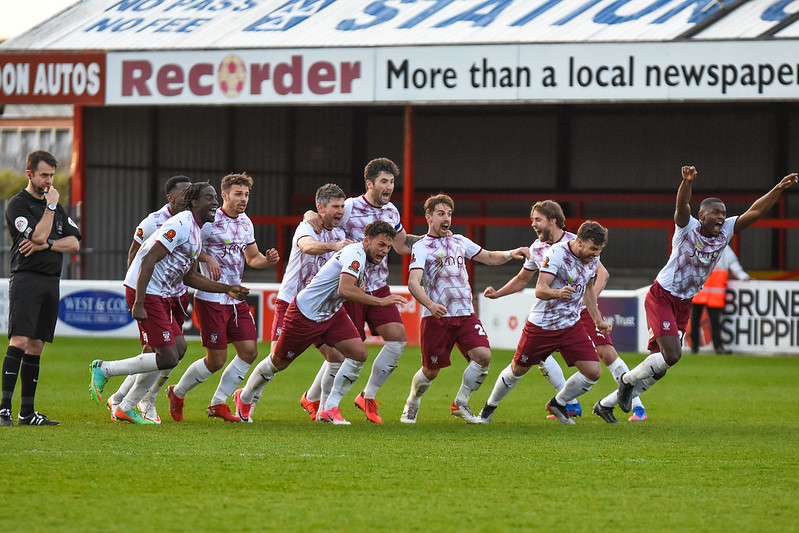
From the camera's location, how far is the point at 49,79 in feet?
80.9

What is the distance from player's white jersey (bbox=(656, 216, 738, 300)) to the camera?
9766 mm

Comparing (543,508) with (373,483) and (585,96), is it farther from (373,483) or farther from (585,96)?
(585,96)

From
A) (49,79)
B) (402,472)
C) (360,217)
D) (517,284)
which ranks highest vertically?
(49,79)

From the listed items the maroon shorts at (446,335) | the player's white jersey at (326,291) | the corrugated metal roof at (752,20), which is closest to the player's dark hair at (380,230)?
the player's white jersey at (326,291)

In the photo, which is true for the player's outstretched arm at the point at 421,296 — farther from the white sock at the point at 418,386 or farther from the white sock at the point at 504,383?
the white sock at the point at 504,383

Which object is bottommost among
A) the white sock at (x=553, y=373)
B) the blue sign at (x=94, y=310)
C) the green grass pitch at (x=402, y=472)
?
the green grass pitch at (x=402, y=472)

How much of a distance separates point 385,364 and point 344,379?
42 cm

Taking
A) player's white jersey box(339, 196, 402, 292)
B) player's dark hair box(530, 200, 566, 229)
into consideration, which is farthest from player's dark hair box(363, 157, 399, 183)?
player's dark hair box(530, 200, 566, 229)

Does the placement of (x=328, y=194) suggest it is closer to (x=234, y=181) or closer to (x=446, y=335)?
(x=234, y=181)

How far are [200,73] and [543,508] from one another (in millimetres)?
18182

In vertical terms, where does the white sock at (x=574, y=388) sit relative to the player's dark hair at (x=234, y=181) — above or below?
below

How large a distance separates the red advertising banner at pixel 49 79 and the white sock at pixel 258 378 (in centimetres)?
1538

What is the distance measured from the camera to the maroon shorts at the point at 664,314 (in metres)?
9.88

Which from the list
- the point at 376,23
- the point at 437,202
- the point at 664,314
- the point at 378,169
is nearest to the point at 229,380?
the point at 378,169
